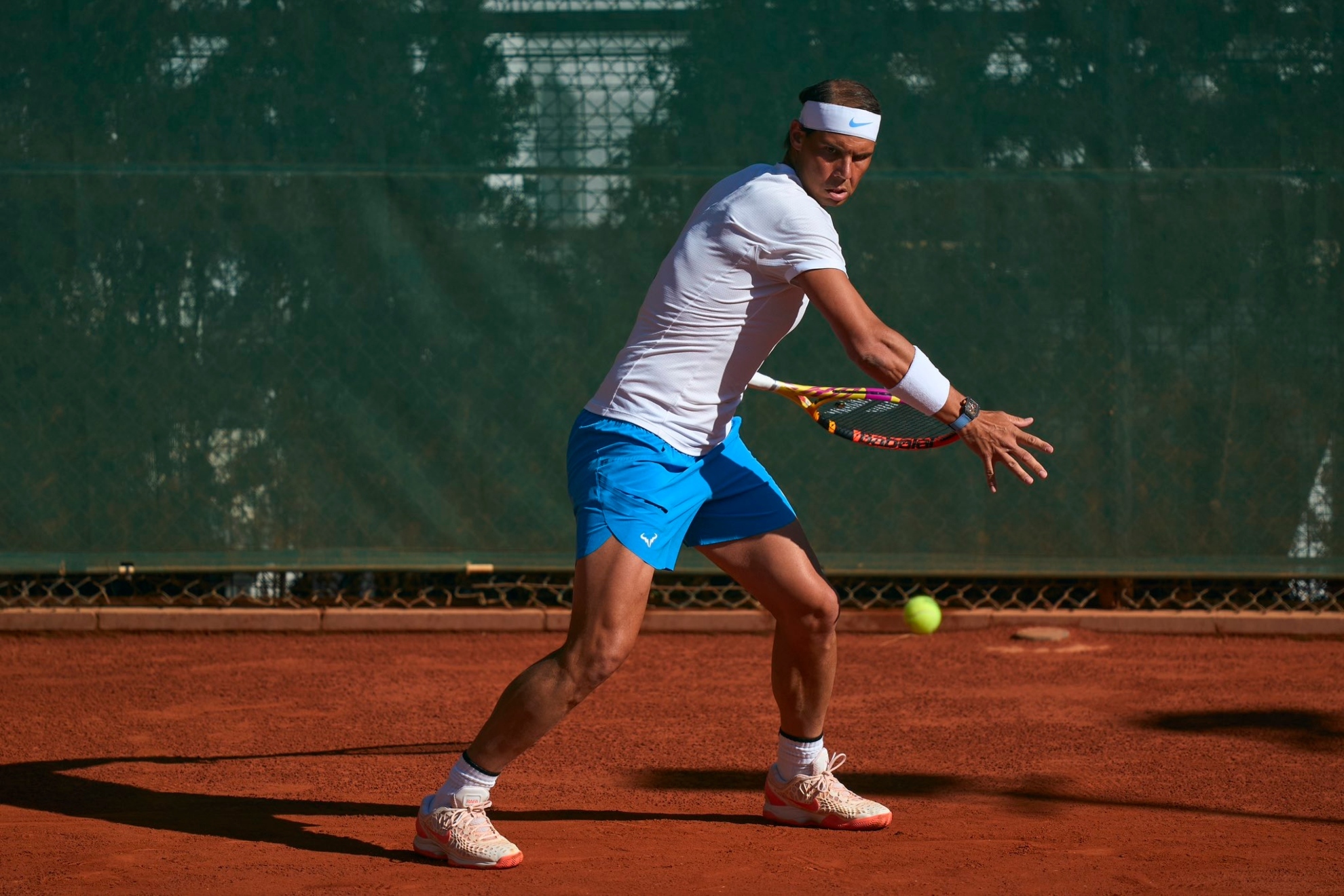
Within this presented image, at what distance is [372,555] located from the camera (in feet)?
18.3

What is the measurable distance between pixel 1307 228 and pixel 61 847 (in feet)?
16.4

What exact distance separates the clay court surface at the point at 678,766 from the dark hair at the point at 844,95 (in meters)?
1.66

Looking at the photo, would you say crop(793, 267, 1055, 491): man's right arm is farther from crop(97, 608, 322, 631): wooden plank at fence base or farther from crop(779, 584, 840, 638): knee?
crop(97, 608, 322, 631): wooden plank at fence base

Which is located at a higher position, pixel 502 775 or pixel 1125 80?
pixel 1125 80

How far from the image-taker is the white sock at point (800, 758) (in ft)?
10.7

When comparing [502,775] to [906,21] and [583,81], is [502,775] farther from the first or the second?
[906,21]

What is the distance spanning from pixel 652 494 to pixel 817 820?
94 cm

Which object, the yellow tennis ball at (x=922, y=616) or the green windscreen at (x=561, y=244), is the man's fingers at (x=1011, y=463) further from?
the green windscreen at (x=561, y=244)

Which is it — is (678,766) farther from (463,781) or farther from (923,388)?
(923,388)

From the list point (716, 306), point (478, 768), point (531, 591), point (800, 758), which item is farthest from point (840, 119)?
point (531, 591)

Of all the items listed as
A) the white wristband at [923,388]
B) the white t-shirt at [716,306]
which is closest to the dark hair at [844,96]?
the white t-shirt at [716,306]

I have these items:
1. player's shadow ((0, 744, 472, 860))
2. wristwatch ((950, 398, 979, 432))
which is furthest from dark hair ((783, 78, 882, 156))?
player's shadow ((0, 744, 472, 860))

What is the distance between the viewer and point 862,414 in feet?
12.5

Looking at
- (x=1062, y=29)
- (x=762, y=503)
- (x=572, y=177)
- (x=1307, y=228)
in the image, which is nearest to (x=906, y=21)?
(x=1062, y=29)
